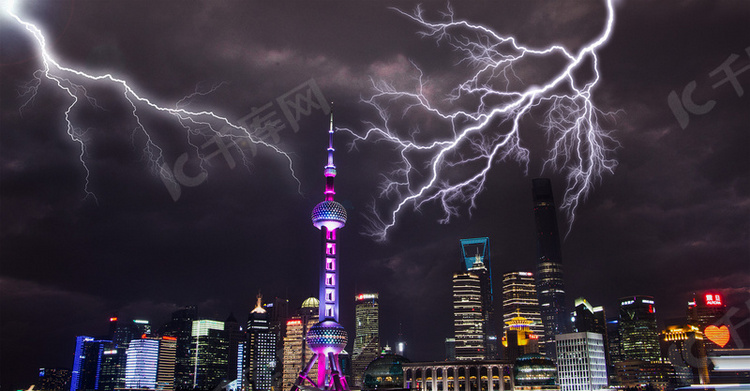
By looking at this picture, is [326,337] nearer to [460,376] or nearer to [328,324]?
[328,324]

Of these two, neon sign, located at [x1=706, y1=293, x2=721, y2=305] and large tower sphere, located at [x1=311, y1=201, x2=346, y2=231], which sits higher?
large tower sphere, located at [x1=311, y1=201, x2=346, y2=231]

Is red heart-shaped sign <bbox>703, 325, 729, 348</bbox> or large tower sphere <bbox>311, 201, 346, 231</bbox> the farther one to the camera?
large tower sphere <bbox>311, 201, 346, 231</bbox>

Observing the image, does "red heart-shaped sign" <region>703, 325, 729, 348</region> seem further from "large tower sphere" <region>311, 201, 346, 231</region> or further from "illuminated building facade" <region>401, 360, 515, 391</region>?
"illuminated building facade" <region>401, 360, 515, 391</region>

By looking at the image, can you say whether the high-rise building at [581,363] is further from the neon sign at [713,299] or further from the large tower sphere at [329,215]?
the neon sign at [713,299]

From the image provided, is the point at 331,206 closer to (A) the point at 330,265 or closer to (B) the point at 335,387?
(A) the point at 330,265

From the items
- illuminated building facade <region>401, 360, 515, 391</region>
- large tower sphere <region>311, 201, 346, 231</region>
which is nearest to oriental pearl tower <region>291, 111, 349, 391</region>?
large tower sphere <region>311, 201, 346, 231</region>

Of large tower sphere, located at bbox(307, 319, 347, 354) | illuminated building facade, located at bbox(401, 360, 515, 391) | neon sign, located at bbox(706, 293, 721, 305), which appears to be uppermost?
neon sign, located at bbox(706, 293, 721, 305)

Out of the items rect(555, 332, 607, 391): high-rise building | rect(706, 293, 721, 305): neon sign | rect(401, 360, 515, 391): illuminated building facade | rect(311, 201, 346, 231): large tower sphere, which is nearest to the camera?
rect(311, 201, 346, 231): large tower sphere
